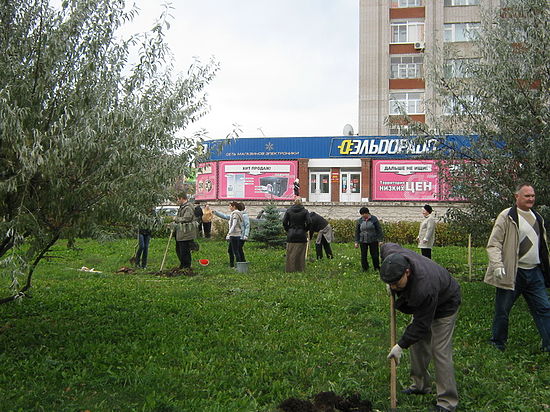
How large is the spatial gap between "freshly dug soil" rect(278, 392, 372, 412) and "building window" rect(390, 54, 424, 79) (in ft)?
114

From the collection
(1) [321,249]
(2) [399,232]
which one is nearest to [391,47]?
(2) [399,232]

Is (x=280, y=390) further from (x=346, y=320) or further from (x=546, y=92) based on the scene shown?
(x=546, y=92)

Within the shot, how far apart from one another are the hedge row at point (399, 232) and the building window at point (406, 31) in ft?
61.0

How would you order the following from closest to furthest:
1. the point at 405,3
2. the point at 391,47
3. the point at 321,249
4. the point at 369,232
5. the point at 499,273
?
1. the point at 499,273
2. the point at 369,232
3. the point at 321,249
4. the point at 391,47
5. the point at 405,3

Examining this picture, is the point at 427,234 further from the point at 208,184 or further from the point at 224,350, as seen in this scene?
the point at 208,184

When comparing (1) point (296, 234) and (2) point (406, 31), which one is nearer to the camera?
(1) point (296, 234)

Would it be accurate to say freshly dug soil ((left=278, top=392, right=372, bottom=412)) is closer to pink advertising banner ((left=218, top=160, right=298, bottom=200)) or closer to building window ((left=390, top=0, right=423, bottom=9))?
pink advertising banner ((left=218, top=160, right=298, bottom=200))

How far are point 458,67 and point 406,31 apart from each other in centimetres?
2943

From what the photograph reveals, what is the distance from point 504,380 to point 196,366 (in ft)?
10.5

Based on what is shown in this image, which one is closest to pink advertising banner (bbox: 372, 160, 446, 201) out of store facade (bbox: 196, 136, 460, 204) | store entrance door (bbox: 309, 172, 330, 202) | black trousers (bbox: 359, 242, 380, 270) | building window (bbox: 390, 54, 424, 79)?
store facade (bbox: 196, 136, 460, 204)

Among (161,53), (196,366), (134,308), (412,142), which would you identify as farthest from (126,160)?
(412,142)

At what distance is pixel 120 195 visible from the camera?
5551 millimetres

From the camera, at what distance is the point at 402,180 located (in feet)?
101

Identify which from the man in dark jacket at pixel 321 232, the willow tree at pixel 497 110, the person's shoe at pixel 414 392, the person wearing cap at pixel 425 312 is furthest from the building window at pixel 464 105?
the man in dark jacket at pixel 321 232
